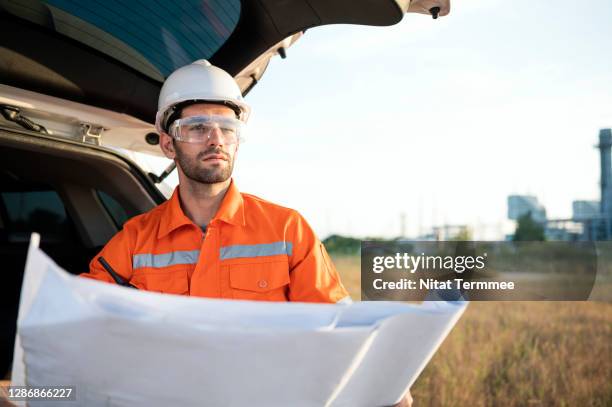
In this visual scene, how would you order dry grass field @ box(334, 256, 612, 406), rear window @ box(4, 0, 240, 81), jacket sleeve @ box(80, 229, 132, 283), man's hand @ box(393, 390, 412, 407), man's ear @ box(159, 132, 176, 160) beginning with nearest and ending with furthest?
man's hand @ box(393, 390, 412, 407), rear window @ box(4, 0, 240, 81), jacket sleeve @ box(80, 229, 132, 283), man's ear @ box(159, 132, 176, 160), dry grass field @ box(334, 256, 612, 406)

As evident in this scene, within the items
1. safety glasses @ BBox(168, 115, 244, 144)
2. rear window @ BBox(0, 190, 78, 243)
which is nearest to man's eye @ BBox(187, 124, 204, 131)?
safety glasses @ BBox(168, 115, 244, 144)

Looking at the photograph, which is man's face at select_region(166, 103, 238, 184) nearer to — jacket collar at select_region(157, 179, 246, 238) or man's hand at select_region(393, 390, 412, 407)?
jacket collar at select_region(157, 179, 246, 238)

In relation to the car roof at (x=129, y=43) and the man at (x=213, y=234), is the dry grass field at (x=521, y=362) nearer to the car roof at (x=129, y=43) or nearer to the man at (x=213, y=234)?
the man at (x=213, y=234)

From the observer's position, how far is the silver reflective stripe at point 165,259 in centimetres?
218

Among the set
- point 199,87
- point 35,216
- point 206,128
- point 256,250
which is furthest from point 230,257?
point 35,216

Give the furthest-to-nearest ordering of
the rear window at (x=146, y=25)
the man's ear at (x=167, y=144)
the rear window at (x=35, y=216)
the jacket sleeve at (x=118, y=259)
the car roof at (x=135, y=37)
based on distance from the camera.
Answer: the rear window at (x=35, y=216) → the man's ear at (x=167, y=144) → the jacket sleeve at (x=118, y=259) → the rear window at (x=146, y=25) → the car roof at (x=135, y=37)

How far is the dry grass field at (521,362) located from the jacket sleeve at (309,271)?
3.49 meters

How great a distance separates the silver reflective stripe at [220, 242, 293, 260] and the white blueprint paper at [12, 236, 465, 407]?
1.03m

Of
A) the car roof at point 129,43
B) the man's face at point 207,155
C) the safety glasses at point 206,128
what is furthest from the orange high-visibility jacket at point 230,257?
the car roof at point 129,43

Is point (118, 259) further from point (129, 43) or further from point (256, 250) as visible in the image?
point (129, 43)

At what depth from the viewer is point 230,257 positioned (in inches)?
84.4

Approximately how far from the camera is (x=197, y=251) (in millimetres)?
2221

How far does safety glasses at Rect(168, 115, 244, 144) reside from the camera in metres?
2.26

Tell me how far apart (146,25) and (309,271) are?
110 cm
